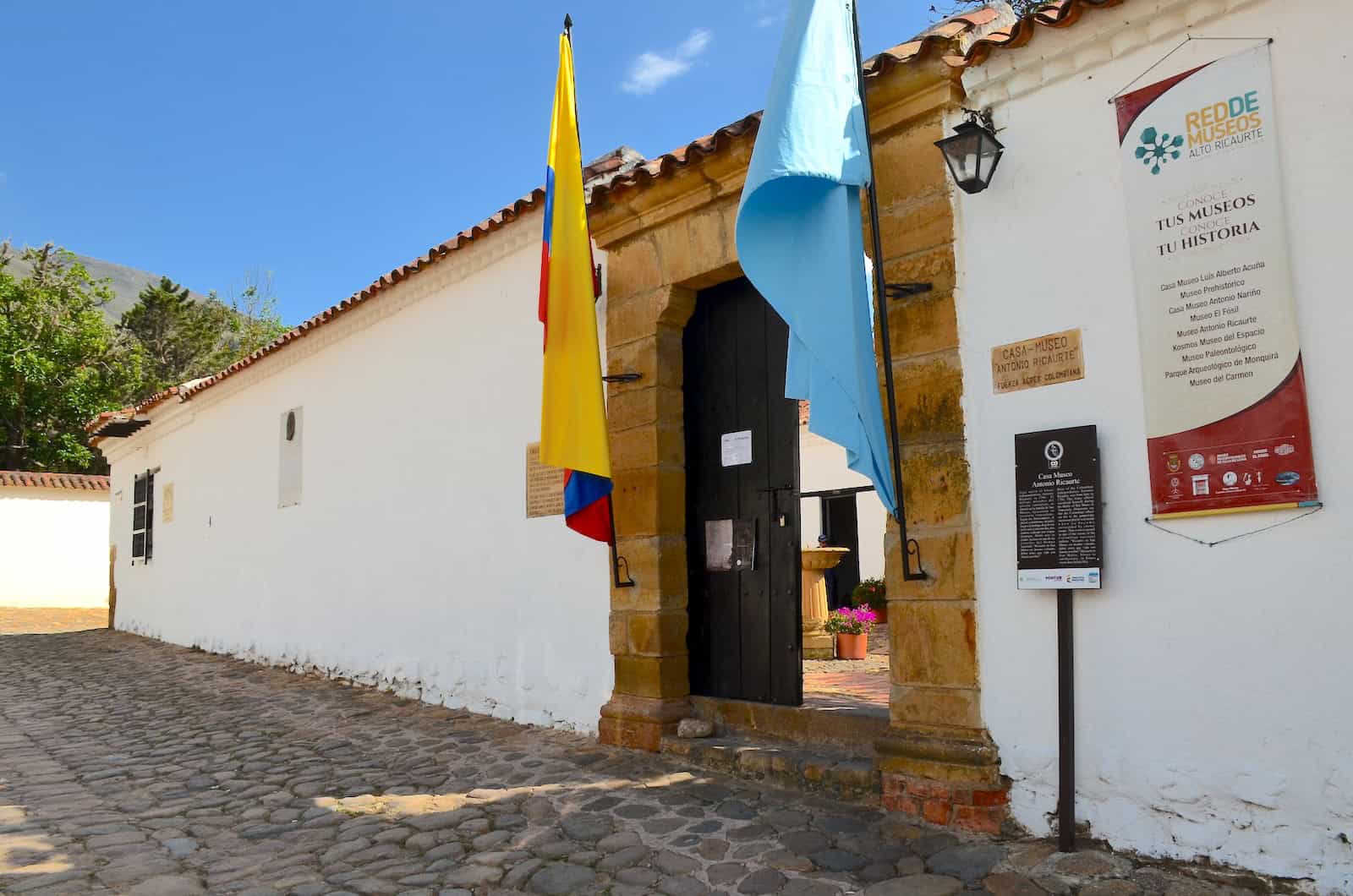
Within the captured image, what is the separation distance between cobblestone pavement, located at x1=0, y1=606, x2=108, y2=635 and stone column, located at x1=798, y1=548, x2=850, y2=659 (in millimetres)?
11783

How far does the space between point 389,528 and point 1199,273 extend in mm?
5854

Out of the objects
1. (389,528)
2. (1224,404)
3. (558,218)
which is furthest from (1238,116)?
Answer: (389,528)

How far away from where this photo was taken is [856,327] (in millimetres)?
3623

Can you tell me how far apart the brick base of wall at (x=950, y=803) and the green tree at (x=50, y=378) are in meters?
24.4

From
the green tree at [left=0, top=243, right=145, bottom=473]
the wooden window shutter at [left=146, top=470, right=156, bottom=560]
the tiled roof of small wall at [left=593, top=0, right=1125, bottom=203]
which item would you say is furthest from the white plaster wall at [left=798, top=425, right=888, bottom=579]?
the green tree at [left=0, top=243, right=145, bottom=473]

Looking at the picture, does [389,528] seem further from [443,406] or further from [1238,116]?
[1238,116]

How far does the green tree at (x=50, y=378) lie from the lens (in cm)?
2281

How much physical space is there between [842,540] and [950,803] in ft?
28.9

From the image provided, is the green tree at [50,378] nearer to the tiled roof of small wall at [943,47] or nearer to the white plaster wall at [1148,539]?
the tiled roof of small wall at [943,47]

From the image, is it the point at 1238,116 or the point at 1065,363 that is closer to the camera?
the point at 1238,116

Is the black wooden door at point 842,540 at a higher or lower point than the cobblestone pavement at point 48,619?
higher

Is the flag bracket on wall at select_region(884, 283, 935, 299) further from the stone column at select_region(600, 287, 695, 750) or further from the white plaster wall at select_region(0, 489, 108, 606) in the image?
the white plaster wall at select_region(0, 489, 108, 606)

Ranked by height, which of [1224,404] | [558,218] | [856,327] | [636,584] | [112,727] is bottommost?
[112,727]

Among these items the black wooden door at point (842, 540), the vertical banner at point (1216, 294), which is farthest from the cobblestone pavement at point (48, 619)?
the vertical banner at point (1216, 294)
